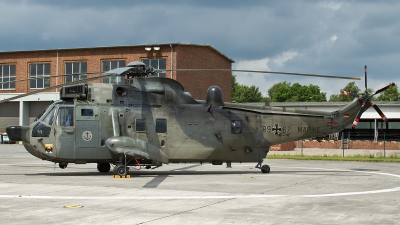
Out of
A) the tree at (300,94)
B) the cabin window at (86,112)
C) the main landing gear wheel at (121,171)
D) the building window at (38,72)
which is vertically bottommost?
the main landing gear wheel at (121,171)

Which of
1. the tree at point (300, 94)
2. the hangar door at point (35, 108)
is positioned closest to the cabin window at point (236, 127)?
the hangar door at point (35, 108)

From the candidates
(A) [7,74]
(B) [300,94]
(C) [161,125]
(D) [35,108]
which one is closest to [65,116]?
(C) [161,125]

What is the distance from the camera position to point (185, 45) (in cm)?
4766

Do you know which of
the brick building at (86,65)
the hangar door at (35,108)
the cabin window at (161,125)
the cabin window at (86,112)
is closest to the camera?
the cabin window at (86,112)

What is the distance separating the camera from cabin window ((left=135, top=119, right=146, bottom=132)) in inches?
678

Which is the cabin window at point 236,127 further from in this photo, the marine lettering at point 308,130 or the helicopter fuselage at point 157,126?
the marine lettering at point 308,130

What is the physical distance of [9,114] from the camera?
56.2 m

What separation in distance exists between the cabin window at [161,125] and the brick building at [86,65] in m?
29.5

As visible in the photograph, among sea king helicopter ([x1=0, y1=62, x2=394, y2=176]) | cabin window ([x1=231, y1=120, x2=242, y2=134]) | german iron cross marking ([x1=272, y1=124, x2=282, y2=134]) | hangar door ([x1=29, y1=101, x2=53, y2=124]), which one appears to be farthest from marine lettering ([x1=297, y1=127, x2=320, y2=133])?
hangar door ([x1=29, y1=101, x2=53, y2=124])

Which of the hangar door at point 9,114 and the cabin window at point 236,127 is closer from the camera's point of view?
the cabin window at point 236,127

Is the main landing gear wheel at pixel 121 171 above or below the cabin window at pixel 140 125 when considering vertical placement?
below

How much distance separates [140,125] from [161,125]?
0.83 meters

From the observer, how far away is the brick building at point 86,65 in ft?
158

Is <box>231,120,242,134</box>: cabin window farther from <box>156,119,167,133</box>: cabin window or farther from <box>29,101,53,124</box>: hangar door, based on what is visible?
<box>29,101,53,124</box>: hangar door
